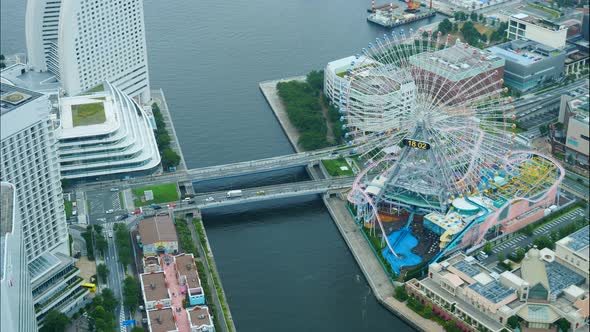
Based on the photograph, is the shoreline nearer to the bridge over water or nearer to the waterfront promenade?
the waterfront promenade

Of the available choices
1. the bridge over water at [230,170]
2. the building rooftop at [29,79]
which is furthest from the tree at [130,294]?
the building rooftop at [29,79]

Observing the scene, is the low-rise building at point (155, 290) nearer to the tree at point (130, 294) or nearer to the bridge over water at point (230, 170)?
the tree at point (130, 294)

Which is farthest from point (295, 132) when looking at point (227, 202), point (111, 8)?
point (111, 8)

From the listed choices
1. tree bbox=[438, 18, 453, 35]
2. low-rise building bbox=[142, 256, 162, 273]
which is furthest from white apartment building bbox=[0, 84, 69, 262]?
tree bbox=[438, 18, 453, 35]

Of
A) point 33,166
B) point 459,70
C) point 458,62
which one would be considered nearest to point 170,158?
point 33,166

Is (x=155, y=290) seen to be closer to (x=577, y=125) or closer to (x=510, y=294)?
(x=510, y=294)

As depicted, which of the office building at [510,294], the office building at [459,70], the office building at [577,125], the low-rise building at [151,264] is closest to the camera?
the office building at [510,294]

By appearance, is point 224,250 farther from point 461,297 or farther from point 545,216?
point 545,216

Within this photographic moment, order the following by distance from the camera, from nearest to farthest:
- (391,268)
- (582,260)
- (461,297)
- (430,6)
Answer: (582,260) → (461,297) → (391,268) → (430,6)
